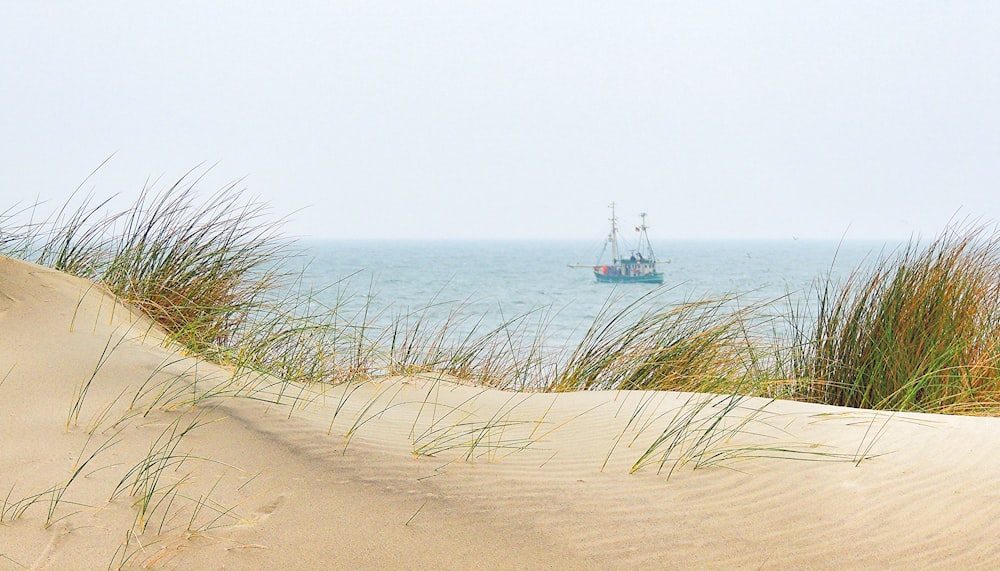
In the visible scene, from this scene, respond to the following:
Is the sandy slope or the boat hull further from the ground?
the sandy slope

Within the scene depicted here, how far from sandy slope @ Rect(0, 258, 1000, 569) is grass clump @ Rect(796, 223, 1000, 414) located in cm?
119

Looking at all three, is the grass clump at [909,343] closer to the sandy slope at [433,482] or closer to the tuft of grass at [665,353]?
the tuft of grass at [665,353]

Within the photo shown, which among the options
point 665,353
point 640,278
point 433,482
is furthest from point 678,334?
point 640,278

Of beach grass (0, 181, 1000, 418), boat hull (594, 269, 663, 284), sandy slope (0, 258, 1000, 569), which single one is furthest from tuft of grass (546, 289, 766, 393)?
boat hull (594, 269, 663, 284)

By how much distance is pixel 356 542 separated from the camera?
7.59 ft

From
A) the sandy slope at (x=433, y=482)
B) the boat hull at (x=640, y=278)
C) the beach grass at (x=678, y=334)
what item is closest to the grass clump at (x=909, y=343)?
the beach grass at (x=678, y=334)

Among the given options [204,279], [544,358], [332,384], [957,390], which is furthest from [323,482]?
[957,390]

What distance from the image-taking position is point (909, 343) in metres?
4.63

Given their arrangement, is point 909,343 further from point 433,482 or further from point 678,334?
point 433,482

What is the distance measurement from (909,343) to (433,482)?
10.7ft

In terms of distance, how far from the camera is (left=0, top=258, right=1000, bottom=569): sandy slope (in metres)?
2.29

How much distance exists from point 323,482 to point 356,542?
1.03 feet

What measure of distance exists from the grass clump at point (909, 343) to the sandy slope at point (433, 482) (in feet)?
3.91

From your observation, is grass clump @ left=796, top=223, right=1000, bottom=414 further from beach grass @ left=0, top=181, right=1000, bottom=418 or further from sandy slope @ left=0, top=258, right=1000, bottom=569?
sandy slope @ left=0, top=258, right=1000, bottom=569
